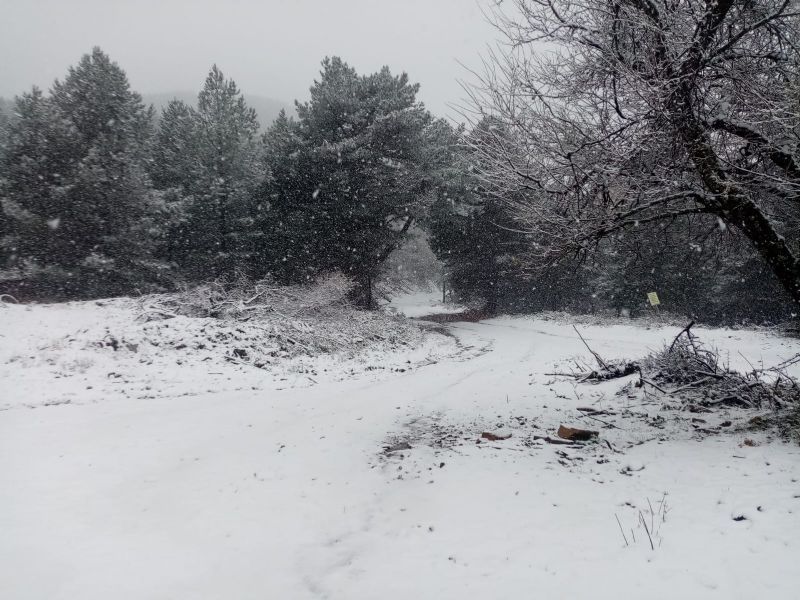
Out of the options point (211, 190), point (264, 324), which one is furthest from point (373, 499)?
point (211, 190)

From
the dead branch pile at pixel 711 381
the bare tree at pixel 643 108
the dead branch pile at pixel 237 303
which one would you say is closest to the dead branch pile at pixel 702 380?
the dead branch pile at pixel 711 381

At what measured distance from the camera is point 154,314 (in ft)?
40.3

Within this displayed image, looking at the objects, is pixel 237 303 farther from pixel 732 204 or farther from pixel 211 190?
pixel 732 204

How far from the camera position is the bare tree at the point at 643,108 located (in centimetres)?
478

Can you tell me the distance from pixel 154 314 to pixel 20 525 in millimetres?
9489

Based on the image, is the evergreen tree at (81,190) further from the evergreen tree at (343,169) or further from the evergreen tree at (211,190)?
the evergreen tree at (343,169)

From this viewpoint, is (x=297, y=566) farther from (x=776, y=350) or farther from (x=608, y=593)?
(x=776, y=350)

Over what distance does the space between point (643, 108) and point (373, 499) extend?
17.2 ft

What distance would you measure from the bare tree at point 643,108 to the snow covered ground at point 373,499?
9.14ft

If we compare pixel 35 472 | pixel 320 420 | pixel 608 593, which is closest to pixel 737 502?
pixel 608 593

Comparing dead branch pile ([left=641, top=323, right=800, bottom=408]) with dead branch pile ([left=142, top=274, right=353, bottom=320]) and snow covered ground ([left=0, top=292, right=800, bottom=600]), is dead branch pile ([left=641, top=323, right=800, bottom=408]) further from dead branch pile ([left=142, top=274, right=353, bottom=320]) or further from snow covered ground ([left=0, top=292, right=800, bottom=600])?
dead branch pile ([left=142, top=274, right=353, bottom=320])

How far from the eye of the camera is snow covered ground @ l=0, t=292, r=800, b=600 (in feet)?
9.97

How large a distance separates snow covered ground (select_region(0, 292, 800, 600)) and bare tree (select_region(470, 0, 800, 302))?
2.79m

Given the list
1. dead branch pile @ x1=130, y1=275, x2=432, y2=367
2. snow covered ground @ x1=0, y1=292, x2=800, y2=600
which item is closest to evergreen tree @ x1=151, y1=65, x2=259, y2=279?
dead branch pile @ x1=130, y1=275, x2=432, y2=367
